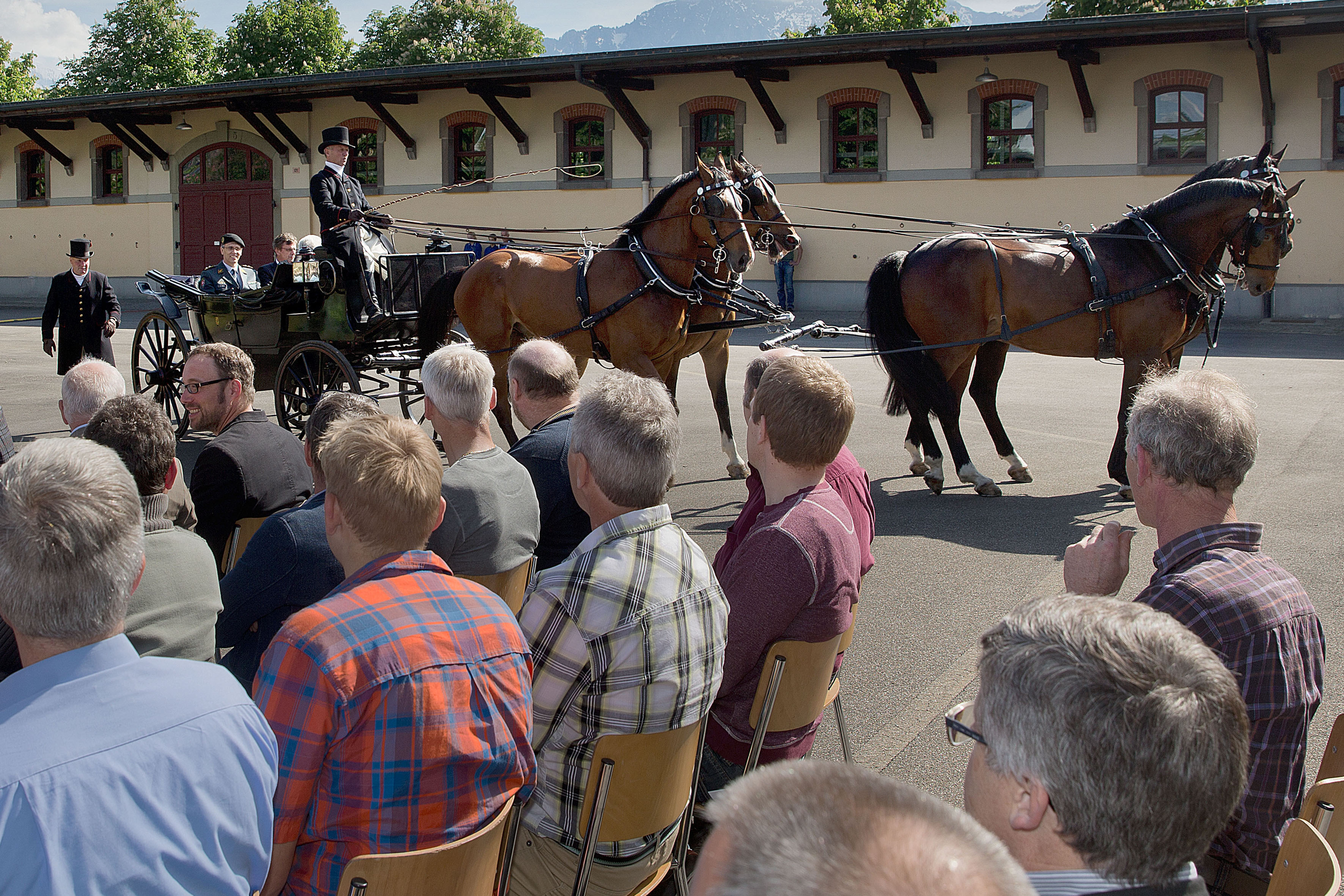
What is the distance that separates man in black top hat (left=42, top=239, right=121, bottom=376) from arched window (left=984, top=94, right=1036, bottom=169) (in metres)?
17.2

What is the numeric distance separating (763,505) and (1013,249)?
205 inches

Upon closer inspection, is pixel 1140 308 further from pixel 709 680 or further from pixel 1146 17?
pixel 1146 17

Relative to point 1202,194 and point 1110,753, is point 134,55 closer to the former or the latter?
point 1202,194

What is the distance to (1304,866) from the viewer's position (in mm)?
1895

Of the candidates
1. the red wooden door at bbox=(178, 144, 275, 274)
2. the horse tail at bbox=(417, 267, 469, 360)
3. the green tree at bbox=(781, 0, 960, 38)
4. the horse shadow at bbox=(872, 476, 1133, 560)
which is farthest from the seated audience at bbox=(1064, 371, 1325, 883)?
the green tree at bbox=(781, 0, 960, 38)

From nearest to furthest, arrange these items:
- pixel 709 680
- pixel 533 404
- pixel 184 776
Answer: pixel 184 776 → pixel 709 680 → pixel 533 404

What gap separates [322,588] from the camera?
3.03 meters

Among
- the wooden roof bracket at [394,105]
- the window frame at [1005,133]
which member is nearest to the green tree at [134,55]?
the wooden roof bracket at [394,105]

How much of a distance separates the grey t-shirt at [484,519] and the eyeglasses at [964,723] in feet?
6.94

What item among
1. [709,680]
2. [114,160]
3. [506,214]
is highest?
[114,160]

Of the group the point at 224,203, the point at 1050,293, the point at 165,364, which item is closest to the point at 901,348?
the point at 1050,293

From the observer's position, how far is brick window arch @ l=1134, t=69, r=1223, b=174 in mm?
20922

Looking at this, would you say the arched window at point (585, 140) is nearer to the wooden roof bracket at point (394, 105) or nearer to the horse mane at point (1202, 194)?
the wooden roof bracket at point (394, 105)

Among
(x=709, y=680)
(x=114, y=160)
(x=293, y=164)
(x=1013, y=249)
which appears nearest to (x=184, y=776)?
(x=709, y=680)
